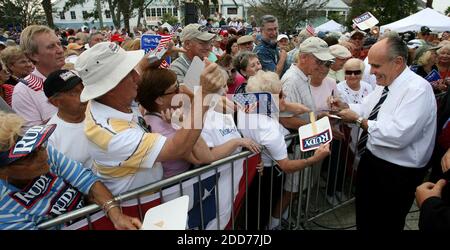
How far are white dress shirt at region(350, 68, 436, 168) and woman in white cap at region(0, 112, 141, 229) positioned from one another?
6.99 feet

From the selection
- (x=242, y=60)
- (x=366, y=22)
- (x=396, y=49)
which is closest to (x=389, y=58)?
(x=396, y=49)

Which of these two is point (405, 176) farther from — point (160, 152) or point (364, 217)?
point (160, 152)

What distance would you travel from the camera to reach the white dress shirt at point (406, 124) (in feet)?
8.25

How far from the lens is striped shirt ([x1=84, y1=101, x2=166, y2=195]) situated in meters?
1.77

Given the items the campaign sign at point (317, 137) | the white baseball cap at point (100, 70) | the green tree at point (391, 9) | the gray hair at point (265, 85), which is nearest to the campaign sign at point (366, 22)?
the gray hair at point (265, 85)

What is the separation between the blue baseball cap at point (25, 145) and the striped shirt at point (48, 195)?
20cm

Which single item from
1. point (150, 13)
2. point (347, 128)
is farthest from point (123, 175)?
point (150, 13)

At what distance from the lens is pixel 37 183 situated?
1759mm

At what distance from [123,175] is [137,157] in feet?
0.83

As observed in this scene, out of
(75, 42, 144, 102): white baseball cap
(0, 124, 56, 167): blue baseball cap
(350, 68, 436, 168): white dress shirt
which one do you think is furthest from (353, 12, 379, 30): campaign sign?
(0, 124, 56, 167): blue baseball cap

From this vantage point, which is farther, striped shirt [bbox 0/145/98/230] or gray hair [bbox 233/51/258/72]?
gray hair [bbox 233/51/258/72]

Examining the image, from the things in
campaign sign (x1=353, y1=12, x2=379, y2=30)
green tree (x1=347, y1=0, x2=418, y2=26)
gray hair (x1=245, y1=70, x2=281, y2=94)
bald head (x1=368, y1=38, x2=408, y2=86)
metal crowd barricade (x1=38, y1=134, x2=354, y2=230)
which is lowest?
metal crowd barricade (x1=38, y1=134, x2=354, y2=230)

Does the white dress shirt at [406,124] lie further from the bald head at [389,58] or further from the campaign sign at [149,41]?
the campaign sign at [149,41]

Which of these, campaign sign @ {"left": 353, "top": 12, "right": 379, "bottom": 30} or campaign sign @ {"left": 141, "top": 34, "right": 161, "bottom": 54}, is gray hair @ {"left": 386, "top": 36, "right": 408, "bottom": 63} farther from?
campaign sign @ {"left": 353, "top": 12, "right": 379, "bottom": 30}
